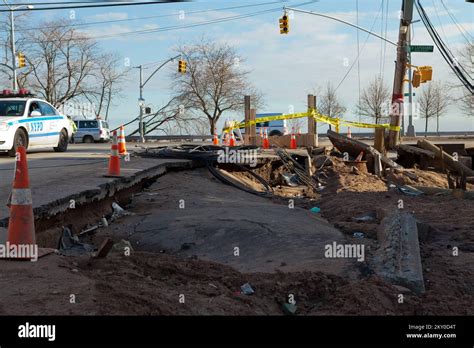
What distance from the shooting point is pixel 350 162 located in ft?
53.2

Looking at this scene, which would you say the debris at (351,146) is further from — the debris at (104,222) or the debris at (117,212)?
the debris at (104,222)

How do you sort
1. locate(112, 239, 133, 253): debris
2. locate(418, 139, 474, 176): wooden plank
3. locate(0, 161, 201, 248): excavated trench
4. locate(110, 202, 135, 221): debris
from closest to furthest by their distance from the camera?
locate(112, 239, 133, 253): debris → locate(0, 161, 201, 248): excavated trench → locate(110, 202, 135, 221): debris → locate(418, 139, 474, 176): wooden plank

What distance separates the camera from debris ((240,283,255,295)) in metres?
4.54

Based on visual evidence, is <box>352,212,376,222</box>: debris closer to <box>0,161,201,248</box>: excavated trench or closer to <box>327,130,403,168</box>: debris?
<box>0,161,201,248</box>: excavated trench

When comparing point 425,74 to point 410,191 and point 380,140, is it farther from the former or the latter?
point 410,191

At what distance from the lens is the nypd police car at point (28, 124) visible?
14594 millimetres

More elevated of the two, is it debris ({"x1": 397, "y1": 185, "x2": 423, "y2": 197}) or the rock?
the rock

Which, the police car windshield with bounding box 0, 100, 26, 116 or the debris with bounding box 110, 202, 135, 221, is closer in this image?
the debris with bounding box 110, 202, 135, 221

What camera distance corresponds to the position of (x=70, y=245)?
20.8 ft

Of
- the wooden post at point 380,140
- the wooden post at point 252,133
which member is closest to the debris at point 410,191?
the wooden post at point 380,140

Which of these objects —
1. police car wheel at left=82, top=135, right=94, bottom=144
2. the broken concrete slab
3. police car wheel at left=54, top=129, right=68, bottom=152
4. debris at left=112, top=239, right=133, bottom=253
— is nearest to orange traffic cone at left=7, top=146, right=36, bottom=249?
A: debris at left=112, top=239, right=133, bottom=253

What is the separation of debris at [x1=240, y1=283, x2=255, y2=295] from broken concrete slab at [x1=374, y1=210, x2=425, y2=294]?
124cm
